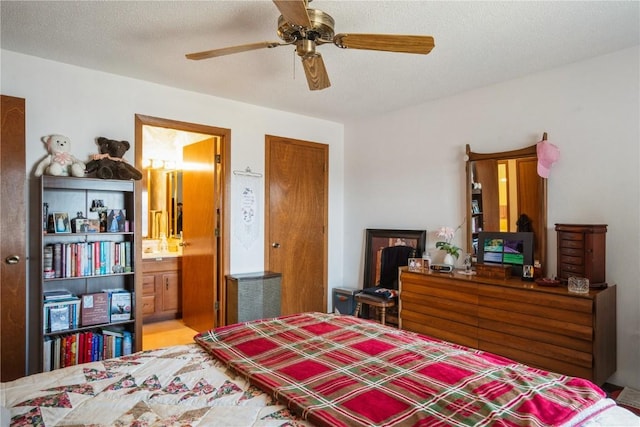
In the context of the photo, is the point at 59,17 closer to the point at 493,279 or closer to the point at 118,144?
the point at 118,144

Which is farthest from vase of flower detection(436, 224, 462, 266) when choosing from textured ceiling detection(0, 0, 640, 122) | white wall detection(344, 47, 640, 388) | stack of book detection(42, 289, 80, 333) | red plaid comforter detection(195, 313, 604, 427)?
stack of book detection(42, 289, 80, 333)

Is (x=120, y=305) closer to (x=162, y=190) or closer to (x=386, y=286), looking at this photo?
(x=162, y=190)

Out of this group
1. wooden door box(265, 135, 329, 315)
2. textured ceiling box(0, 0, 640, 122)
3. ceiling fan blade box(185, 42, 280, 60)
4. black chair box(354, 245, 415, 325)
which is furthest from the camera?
wooden door box(265, 135, 329, 315)

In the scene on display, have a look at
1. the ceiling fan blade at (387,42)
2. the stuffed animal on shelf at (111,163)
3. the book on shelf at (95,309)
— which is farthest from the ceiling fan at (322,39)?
the book on shelf at (95,309)

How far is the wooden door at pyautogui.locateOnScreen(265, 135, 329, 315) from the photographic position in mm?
4355

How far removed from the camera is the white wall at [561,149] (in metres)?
2.75

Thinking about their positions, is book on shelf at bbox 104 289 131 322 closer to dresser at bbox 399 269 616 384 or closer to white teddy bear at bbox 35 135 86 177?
white teddy bear at bbox 35 135 86 177

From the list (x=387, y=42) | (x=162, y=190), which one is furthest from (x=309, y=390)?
(x=162, y=190)

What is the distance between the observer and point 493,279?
3.14 meters

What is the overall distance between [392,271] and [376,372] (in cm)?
281

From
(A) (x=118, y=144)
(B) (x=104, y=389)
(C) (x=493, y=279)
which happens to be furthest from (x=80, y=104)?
(C) (x=493, y=279)

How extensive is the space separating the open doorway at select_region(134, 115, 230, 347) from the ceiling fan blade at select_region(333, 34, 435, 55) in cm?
223

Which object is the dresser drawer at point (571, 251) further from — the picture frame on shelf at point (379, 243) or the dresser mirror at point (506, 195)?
the picture frame on shelf at point (379, 243)

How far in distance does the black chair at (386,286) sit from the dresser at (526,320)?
0.45m
